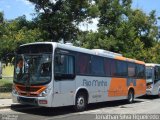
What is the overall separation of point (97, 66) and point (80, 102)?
2.49m

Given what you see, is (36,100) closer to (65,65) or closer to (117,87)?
(65,65)

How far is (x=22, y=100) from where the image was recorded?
51.6 ft

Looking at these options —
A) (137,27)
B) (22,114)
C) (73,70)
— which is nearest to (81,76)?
(73,70)

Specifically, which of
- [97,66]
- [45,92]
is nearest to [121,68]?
[97,66]

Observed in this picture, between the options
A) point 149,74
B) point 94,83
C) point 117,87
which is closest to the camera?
point 94,83

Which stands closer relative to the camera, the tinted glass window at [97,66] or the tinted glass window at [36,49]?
the tinted glass window at [36,49]

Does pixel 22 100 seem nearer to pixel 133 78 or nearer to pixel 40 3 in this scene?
pixel 133 78

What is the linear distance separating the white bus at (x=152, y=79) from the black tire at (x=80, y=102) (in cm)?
1153

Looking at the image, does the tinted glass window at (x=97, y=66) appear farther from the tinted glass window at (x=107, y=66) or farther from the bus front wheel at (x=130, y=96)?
the bus front wheel at (x=130, y=96)

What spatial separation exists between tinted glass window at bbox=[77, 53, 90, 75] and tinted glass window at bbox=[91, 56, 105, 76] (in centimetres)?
52

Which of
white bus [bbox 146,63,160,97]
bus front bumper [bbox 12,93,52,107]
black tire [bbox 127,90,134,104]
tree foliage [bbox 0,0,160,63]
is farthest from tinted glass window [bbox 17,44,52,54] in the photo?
white bus [bbox 146,63,160,97]

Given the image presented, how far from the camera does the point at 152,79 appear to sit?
28.4 meters

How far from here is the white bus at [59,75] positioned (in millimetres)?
15266

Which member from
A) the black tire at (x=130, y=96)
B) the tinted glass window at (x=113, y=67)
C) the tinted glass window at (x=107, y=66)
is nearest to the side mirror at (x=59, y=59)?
the tinted glass window at (x=107, y=66)
